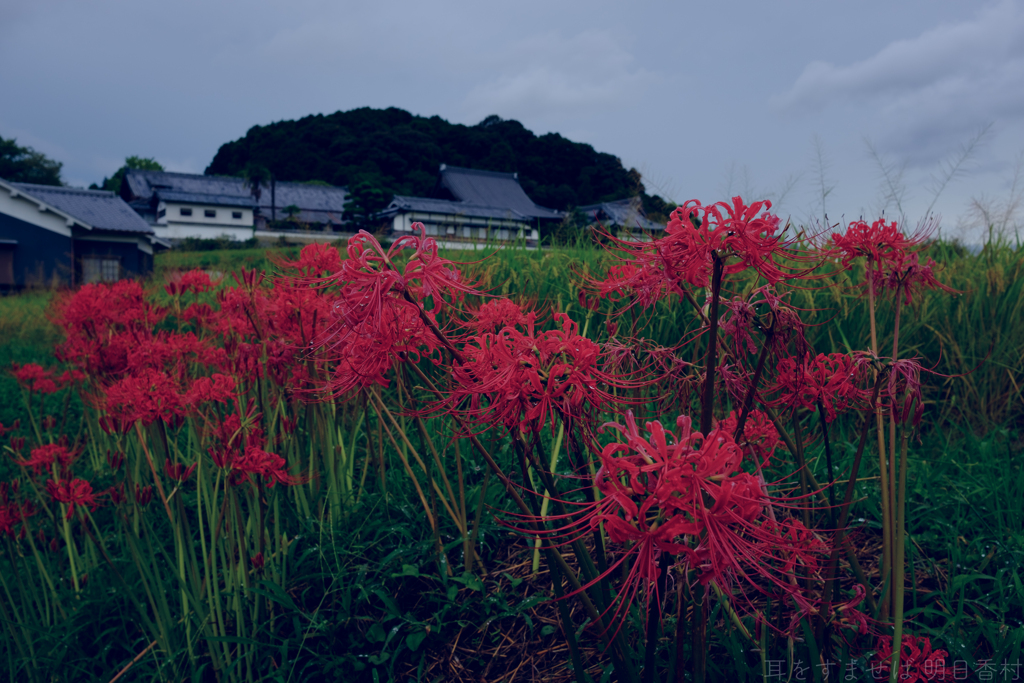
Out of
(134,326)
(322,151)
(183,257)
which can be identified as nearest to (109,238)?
(183,257)

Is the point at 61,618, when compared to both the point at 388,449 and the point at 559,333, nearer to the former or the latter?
the point at 388,449


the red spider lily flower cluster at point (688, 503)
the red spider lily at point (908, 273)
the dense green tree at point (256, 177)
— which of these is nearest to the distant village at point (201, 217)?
the dense green tree at point (256, 177)

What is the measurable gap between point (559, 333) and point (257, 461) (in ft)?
4.74

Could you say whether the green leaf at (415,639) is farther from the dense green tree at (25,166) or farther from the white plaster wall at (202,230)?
the dense green tree at (25,166)

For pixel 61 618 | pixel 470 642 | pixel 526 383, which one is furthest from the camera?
pixel 61 618

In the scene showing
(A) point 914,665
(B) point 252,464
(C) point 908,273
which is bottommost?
(A) point 914,665

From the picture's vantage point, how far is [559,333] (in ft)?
4.13

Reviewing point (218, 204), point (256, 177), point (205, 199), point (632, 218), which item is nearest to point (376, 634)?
→ point (632, 218)

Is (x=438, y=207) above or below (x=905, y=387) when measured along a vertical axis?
above

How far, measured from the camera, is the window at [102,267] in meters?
24.7

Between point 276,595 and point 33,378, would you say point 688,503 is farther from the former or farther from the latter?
point 33,378

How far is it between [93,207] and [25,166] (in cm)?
2861

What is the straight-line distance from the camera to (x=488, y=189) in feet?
177

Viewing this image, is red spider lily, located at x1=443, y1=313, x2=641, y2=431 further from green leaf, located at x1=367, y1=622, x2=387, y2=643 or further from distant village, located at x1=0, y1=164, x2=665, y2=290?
distant village, located at x1=0, y1=164, x2=665, y2=290
